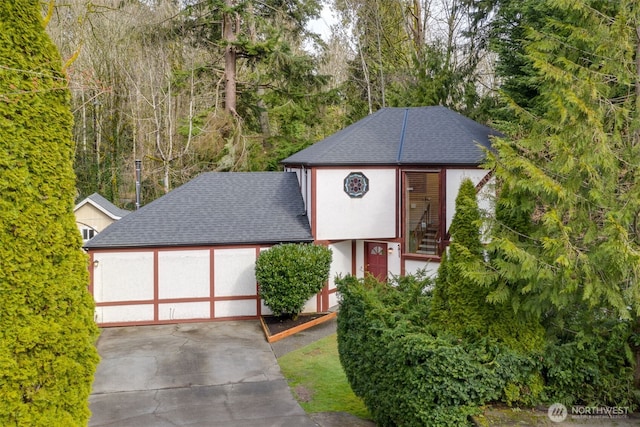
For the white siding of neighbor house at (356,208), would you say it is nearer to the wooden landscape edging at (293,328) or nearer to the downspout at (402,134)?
the downspout at (402,134)

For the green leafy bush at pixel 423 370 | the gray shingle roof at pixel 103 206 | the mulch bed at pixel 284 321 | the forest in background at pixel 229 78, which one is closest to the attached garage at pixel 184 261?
the mulch bed at pixel 284 321

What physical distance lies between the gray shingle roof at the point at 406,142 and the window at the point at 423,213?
0.60m

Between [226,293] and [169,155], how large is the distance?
10.4 m

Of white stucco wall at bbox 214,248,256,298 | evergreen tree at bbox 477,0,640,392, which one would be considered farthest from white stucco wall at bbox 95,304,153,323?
evergreen tree at bbox 477,0,640,392

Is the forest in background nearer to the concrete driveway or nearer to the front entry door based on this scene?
the front entry door

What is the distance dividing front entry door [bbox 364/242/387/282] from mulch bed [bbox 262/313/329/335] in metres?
2.36

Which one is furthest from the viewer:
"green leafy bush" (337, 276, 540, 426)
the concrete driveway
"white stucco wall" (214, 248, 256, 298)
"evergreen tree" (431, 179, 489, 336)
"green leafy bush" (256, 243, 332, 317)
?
"white stucco wall" (214, 248, 256, 298)

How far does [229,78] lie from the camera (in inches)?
950

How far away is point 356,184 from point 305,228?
7.09ft

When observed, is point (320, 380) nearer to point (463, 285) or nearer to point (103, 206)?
point (463, 285)

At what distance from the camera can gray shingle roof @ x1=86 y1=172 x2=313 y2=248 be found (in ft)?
52.6

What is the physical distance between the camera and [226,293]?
16.4m

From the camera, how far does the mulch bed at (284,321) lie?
15.1 metres

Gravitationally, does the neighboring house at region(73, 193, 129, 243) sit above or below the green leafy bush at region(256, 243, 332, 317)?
above
